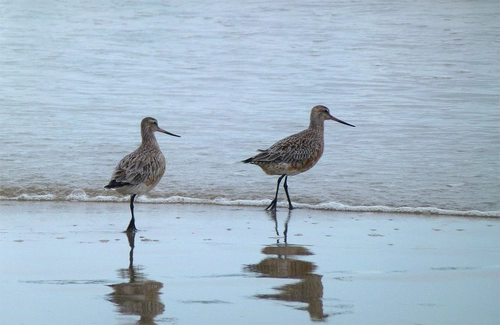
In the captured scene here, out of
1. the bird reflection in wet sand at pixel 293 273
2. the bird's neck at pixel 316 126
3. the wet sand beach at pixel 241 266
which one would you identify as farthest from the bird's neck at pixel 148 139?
the bird reflection in wet sand at pixel 293 273

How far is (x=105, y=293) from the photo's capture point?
18.6 ft

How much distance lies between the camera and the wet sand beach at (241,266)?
17.5ft

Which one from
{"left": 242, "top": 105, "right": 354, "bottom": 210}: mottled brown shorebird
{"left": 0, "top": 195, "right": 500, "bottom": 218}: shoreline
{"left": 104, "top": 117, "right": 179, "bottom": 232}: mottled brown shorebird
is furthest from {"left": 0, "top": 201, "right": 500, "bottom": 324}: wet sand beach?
{"left": 242, "top": 105, "right": 354, "bottom": 210}: mottled brown shorebird

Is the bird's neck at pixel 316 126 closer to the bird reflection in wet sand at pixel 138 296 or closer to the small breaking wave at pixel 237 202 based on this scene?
the small breaking wave at pixel 237 202

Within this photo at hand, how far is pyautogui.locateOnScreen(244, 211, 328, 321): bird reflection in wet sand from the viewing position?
5527 mm

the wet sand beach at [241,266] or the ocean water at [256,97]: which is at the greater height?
the ocean water at [256,97]

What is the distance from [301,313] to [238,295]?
0.53 m

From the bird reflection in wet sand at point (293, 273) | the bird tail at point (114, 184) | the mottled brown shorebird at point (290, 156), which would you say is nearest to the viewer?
the bird reflection in wet sand at point (293, 273)

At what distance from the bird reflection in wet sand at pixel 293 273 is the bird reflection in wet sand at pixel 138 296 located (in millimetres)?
647

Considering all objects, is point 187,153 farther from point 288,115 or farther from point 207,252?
point 207,252

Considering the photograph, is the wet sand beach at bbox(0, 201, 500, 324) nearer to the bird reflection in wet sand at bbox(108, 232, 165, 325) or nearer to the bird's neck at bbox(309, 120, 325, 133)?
the bird reflection in wet sand at bbox(108, 232, 165, 325)

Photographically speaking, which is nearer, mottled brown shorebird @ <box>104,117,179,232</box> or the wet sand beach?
the wet sand beach

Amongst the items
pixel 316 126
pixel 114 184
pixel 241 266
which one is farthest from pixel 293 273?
pixel 316 126

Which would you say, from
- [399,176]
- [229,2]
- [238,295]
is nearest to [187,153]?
[399,176]
